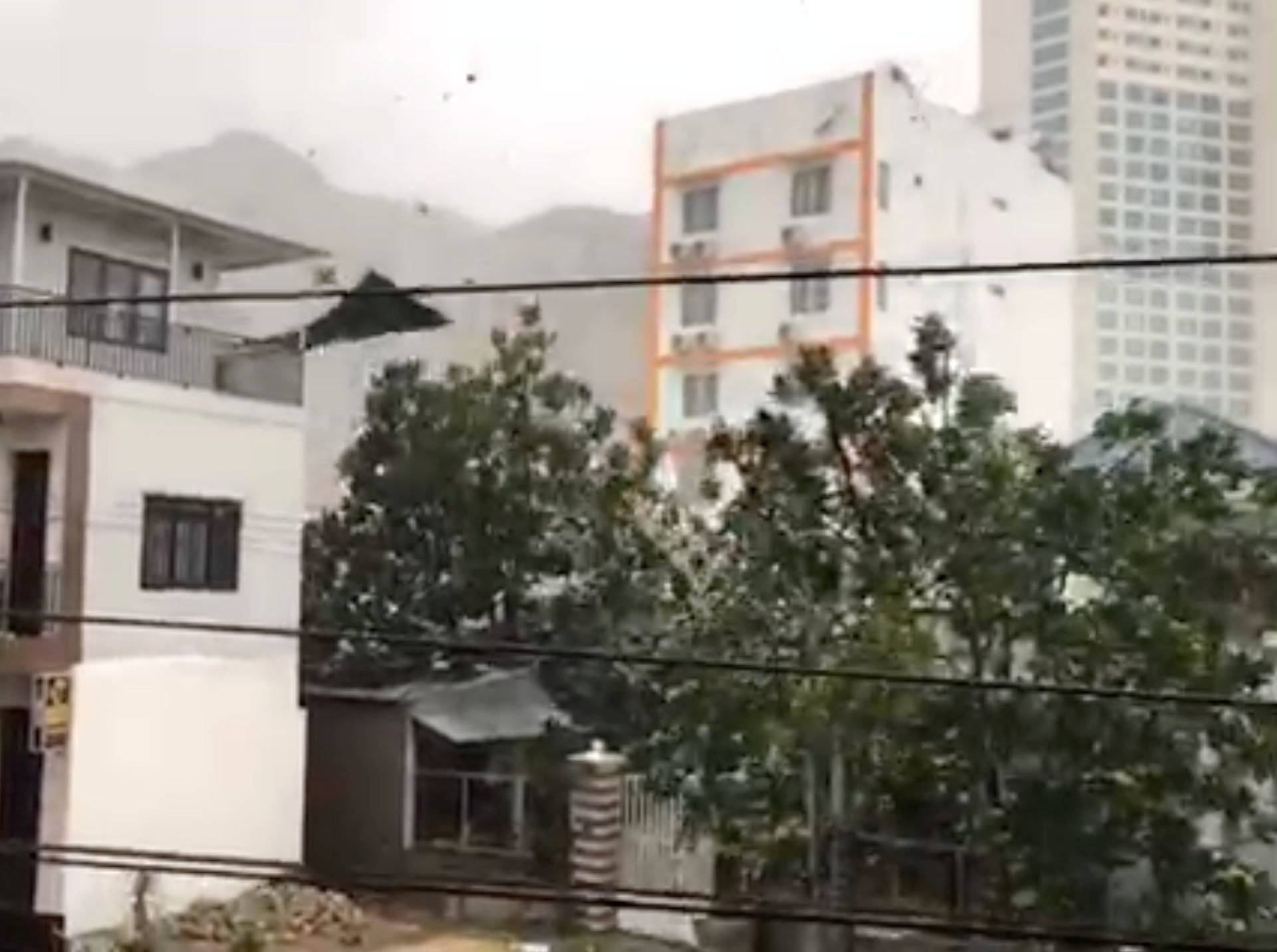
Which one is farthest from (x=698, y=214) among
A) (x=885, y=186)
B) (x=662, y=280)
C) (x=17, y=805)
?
(x=17, y=805)

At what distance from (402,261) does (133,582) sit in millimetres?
Answer: 436

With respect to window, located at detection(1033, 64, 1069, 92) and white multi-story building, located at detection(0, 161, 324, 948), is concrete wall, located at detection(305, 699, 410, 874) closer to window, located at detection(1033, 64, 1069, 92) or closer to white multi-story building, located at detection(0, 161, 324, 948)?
white multi-story building, located at detection(0, 161, 324, 948)

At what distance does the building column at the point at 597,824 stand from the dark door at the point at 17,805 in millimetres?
565

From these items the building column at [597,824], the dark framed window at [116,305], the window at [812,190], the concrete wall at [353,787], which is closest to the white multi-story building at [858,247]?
the window at [812,190]

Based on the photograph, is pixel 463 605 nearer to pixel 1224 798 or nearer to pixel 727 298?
pixel 727 298

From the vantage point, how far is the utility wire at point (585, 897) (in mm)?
1553

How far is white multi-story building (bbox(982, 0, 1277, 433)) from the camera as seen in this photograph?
1.63m

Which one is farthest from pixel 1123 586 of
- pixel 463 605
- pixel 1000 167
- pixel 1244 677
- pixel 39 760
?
pixel 39 760

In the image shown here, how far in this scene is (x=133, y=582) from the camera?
70.7 inches

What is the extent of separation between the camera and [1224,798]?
1.54 m

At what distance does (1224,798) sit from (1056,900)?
0.58ft

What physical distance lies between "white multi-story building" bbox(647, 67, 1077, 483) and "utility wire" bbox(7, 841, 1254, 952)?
1.46 feet

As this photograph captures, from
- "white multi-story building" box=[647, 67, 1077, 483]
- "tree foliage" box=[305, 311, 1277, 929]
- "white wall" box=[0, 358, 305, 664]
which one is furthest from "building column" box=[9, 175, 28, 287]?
"white multi-story building" box=[647, 67, 1077, 483]

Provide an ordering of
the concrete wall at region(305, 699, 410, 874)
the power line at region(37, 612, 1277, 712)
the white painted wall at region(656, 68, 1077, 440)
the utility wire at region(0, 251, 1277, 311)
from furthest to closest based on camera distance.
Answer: the concrete wall at region(305, 699, 410, 874), the white painted wall at region(656, 68, 1077, 440), the power line at region(37, 612, 1277, 712), the utility wire at region(0, 251, 1277, 311)
